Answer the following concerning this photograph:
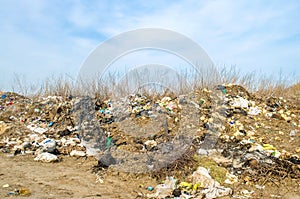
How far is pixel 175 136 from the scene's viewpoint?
404 centimetres

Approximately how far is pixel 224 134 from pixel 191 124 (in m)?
0.52

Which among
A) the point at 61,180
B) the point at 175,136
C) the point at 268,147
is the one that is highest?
the point at 175,136

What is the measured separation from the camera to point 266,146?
12.1ft

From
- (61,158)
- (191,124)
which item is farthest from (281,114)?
(61,158)

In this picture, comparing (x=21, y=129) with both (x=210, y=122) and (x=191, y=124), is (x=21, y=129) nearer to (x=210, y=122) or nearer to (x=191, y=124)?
(x=191, y=124)

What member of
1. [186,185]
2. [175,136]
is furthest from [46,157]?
[186,185]

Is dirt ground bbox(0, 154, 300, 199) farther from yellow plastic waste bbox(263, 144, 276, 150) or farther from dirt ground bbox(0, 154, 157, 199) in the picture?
yellow plastic waste bbox(263, 144, 276, 150)

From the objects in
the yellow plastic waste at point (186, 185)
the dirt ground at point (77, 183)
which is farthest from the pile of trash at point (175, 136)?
the dirt ground at point (77, 183)

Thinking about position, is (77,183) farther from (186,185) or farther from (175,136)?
(175,136)

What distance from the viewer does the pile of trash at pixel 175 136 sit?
322cm

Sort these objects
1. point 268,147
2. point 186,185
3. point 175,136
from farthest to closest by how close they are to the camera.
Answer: point 175,136 → point 268,147 → point 186,185

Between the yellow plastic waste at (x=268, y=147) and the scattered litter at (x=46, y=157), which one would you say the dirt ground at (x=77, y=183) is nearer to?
the scattered litter at (x=46, y=157)

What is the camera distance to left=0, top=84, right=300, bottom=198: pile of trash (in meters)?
3.22

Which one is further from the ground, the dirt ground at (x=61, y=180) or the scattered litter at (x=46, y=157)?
the scattered litter at (x=46, y=157)
